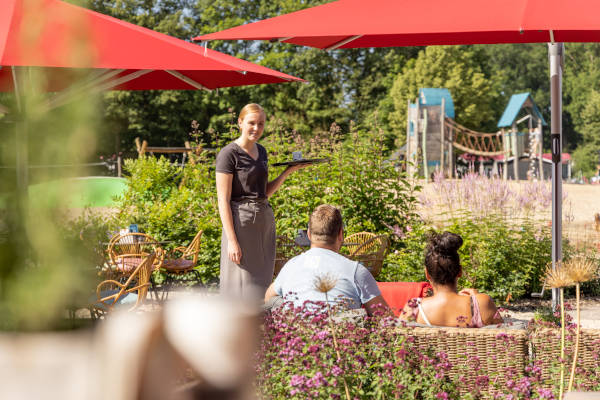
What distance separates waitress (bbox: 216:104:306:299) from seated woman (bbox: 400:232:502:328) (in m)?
1.04

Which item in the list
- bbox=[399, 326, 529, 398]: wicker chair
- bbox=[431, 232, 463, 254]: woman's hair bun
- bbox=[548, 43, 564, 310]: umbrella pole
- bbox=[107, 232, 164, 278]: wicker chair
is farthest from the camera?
bbox=[107, 232, 164, 278]: wicker chair

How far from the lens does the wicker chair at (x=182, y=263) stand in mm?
7023

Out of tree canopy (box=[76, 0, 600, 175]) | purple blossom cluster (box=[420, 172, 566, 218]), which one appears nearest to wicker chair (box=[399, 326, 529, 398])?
purple blossom cluster (box=[420, 172, 566, 218])

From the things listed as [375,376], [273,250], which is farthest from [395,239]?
[375,376]

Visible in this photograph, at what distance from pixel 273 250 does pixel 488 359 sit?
1.74 meters

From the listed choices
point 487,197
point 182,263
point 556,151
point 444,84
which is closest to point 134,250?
point 182,263

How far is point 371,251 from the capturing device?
20.4 ft

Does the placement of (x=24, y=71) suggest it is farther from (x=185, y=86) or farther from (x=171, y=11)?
(x=171, y=11)

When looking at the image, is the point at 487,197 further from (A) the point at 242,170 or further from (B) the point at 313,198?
(A) the point at 242,170

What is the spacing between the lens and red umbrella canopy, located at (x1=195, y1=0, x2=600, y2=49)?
3.53 metres

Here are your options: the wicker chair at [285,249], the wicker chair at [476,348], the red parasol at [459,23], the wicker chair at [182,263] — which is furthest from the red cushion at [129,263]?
the wicker chair at [476,348]

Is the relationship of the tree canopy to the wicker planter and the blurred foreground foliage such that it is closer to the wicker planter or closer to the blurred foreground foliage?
the wicker planter

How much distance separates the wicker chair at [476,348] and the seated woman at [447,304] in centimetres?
36

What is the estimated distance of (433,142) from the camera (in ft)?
95.8
